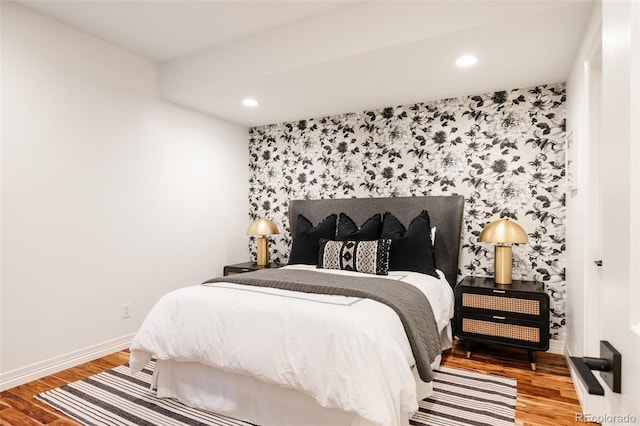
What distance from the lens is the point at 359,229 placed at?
384 centimetres

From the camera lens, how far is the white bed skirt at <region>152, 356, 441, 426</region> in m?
1.96

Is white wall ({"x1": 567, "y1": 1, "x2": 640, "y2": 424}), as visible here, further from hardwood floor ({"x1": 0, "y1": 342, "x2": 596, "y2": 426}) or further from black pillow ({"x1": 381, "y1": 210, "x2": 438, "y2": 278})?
black pillow ({"x1": 381, "y1": 210, "x2": 438, "y2": 278})

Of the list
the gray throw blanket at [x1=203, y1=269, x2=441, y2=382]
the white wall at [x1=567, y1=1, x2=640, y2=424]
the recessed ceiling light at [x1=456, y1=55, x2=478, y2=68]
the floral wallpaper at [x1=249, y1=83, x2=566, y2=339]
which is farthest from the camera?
the floral wallpaper at [x1=249, y1=83, x2=566, y2=339]

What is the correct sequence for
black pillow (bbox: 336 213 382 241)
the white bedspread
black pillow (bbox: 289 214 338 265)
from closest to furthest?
the white bedspread < black pillow (bbox: 336 213 382 241) < black pillow (bbox: 289 214 338 265)

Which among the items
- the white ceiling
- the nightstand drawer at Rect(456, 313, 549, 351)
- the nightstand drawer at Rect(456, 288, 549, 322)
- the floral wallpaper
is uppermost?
the white ceiling

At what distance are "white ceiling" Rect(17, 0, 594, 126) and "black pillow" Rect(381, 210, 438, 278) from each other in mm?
1326

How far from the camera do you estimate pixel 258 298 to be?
2.25 m

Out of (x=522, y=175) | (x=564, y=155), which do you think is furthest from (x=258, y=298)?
(x=564, y=155)

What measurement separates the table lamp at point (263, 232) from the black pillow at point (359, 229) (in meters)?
0.86

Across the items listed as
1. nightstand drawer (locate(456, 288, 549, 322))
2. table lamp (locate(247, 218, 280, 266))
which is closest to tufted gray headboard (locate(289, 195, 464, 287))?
nightstand drawer (locate(456, 288, 549, 322))

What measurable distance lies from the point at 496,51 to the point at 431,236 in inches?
66.7

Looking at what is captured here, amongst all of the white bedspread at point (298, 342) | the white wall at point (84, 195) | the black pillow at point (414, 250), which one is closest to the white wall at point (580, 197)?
the black pillow at point (414, 250)

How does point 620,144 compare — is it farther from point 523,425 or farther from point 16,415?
point 16,415

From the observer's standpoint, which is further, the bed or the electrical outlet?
the electrical outlet
